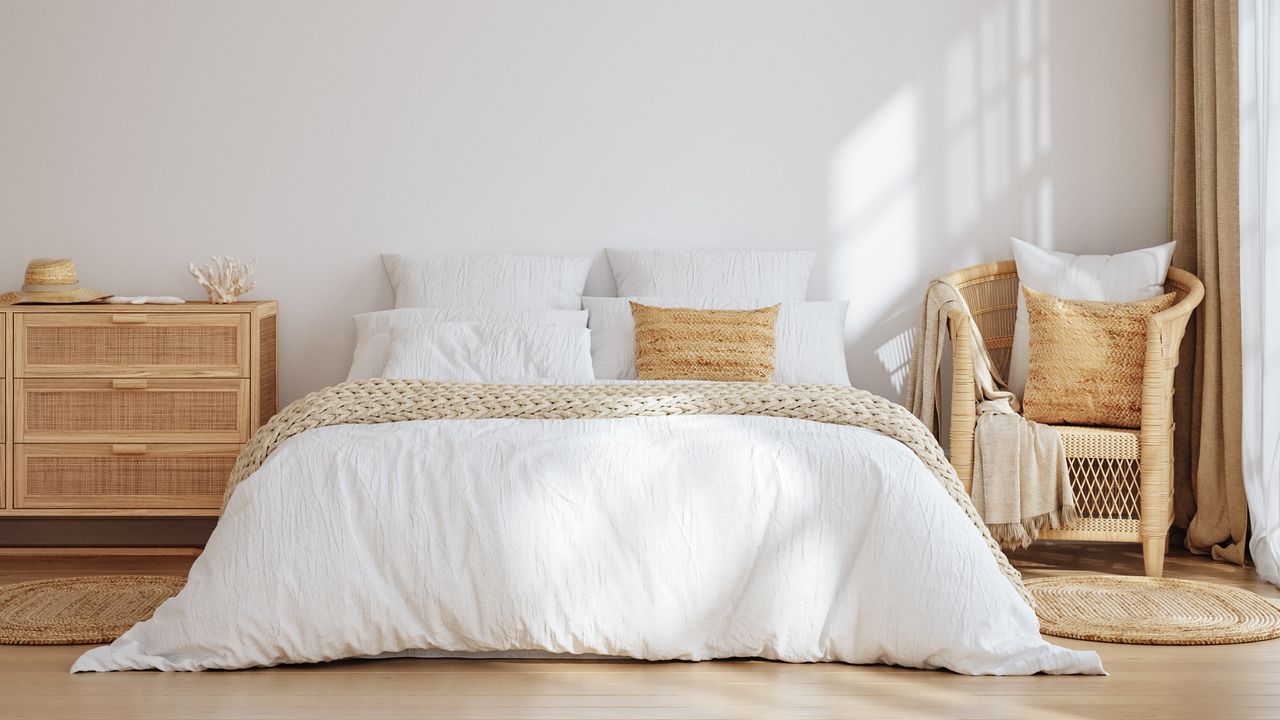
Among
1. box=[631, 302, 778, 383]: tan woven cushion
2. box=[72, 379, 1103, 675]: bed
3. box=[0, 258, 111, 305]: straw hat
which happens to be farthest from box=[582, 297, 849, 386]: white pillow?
box=[0, 258, 111, 305]: straw hat

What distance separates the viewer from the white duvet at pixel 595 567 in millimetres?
2590

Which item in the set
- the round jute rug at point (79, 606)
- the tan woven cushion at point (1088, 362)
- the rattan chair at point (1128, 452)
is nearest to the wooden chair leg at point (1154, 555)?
the rattan chair at point (1128, 452)

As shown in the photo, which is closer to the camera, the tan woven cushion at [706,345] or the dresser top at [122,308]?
the tan woven cushion at [706,345]

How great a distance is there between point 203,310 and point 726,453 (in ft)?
7.13

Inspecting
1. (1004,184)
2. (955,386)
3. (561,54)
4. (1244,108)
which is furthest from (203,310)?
(1244,108)

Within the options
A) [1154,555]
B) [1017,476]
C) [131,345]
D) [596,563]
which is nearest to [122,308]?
[131,345]

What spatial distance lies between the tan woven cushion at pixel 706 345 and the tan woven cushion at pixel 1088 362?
88cm

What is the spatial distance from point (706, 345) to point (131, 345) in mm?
1980

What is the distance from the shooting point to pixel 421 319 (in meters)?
4.17

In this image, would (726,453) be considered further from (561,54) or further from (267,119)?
(267,119)

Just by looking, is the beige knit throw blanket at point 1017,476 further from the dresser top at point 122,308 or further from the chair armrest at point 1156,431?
the dresser top at point 122,308

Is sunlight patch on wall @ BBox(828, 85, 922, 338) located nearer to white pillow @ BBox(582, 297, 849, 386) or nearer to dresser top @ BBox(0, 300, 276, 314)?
white pillow @ BBox(582, 297, 849, 386)

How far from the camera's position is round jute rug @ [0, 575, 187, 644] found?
2949 millimetres

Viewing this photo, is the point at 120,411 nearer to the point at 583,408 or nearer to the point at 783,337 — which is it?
the point at 583,408
